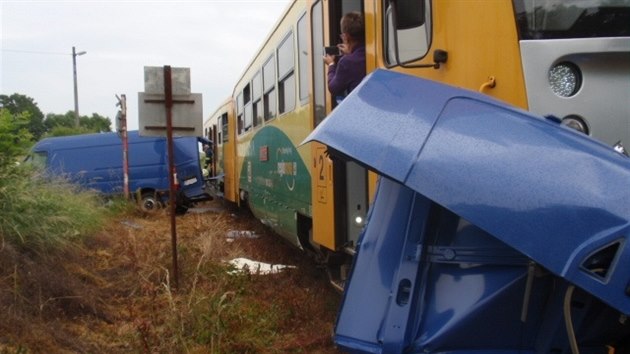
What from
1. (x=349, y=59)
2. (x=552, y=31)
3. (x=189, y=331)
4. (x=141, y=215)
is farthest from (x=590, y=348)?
(x=141, y=215)

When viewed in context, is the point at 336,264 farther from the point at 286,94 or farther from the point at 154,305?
the point at 286,94

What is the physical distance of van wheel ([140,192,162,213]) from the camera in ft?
57.7

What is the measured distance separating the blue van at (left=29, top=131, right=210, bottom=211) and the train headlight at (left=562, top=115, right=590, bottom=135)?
50.0 ft

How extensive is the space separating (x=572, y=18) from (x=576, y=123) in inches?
22.4

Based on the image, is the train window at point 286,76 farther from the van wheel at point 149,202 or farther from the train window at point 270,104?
the van wheel at point 149,202

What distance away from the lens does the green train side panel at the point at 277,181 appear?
706 centimetres

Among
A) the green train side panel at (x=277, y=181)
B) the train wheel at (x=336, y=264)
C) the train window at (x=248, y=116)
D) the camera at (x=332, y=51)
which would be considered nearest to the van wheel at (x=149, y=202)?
the train window at (x=248, y=116)

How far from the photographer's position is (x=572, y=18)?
344 centimetres

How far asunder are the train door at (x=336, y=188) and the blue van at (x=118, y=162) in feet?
40.7

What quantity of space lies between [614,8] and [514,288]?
1585 millimetres

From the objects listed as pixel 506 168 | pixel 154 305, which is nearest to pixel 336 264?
pixel 154 305

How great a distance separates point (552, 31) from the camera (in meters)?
3.40

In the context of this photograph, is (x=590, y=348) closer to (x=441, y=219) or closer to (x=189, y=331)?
(x=441, y=219)

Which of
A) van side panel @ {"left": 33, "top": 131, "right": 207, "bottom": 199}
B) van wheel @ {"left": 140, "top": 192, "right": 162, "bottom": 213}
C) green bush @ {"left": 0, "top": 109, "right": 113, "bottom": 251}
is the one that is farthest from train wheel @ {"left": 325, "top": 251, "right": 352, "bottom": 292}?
van side panel @ {"left": 33, "top": 131, "right": 207, "bottom": 199}
